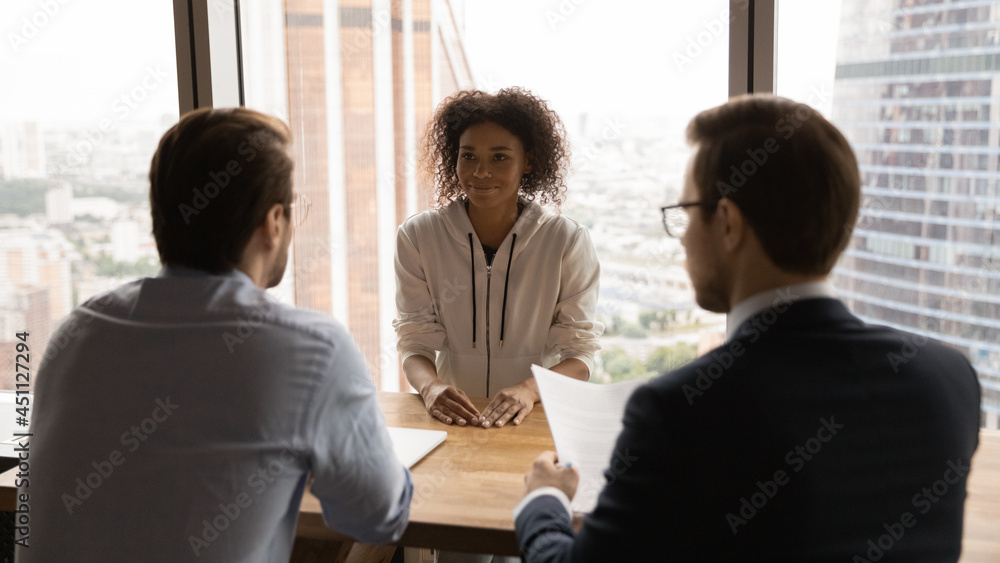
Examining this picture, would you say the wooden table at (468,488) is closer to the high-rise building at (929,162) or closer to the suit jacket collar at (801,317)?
the suit jacket collar at (801,317)

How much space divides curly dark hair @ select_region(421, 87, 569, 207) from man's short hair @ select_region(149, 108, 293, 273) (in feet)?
4.08

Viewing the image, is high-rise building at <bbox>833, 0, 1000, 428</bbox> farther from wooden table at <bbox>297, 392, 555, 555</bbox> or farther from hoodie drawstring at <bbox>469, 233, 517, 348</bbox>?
wooden table at <bbox>297, 392, 555, 555</bbox>

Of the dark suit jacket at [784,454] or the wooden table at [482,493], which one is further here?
the wooden table at [482,493]

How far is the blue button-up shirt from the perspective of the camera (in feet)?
3.29

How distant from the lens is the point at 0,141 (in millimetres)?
2703

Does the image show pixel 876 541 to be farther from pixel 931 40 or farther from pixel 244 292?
pixel 931 40

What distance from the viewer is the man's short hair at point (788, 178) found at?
3.04ft

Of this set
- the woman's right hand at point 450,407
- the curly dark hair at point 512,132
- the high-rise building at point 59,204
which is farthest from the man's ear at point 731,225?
the high-rise building at point 59,204

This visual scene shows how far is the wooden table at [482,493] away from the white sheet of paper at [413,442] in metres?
0.02

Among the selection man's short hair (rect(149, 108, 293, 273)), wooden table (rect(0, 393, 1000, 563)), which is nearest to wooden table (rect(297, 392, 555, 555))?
wooden table (rect(0, 393, 1000, 563))

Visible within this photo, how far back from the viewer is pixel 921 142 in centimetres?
218

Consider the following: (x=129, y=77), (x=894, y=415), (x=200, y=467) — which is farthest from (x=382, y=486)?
(x=129, y=77)

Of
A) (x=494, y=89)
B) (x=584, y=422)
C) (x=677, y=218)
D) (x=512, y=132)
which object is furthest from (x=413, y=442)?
(x=494, y=89)

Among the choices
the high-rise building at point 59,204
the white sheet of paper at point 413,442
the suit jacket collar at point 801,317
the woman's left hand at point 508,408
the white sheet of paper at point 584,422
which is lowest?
the white sheet of paper at point 413,442
